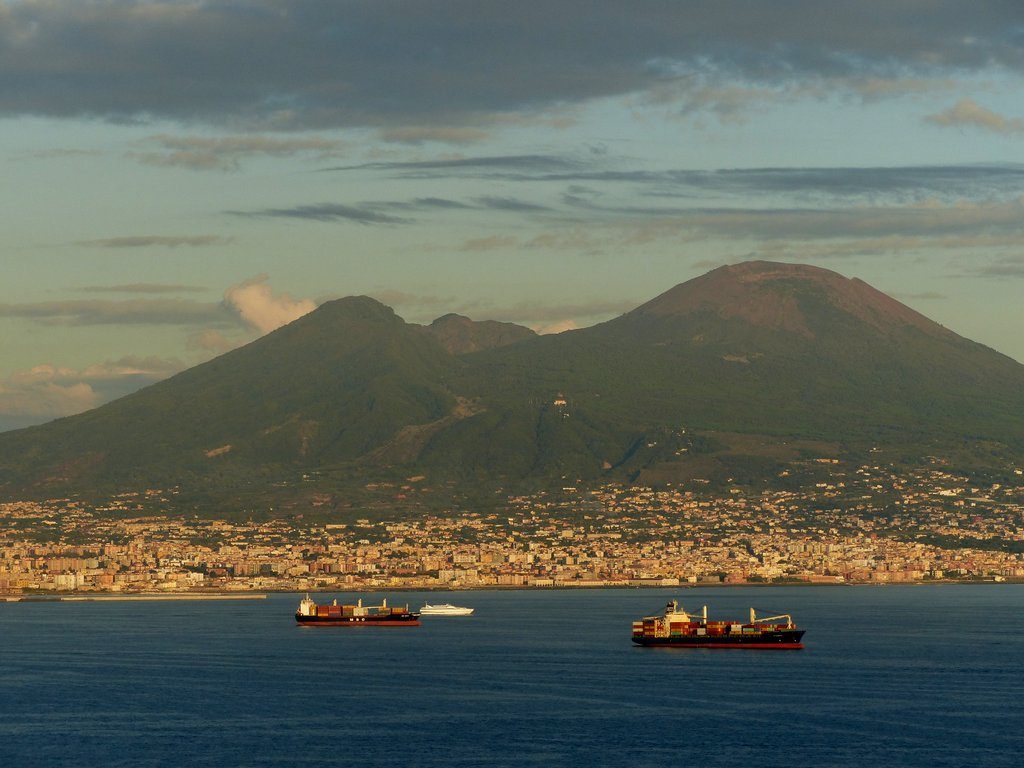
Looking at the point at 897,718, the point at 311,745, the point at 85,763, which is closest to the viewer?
the point at 85,763

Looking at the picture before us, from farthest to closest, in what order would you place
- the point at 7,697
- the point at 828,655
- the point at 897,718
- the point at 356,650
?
the point at 356,650 → the point at 828,655 → the point at 7,697 → the point at 897,718

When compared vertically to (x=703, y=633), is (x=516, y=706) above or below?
below

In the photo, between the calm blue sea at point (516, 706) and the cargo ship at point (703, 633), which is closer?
the calm blue sea at point (516, 706)

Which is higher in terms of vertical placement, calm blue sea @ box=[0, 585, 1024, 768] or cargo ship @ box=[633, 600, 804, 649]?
cargo ship @ box=[633, 600, 804, 649]

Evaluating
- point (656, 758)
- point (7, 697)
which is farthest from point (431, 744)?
point (7, 697)

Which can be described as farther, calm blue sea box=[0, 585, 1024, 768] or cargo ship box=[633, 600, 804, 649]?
cargo ship box=[633, 600, 804, 649]

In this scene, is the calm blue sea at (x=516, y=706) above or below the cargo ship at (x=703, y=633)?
below

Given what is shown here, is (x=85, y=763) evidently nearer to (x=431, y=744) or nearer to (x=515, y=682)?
(x=431, y=744)

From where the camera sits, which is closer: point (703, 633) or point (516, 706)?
point (516, 706)
